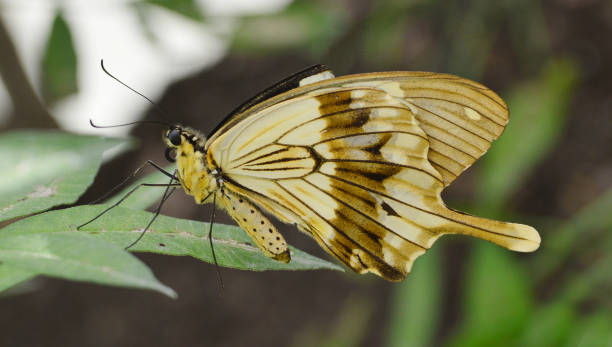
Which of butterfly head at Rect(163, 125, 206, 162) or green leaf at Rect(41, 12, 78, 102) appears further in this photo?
Result: green leaf at Rect(41, 12, 78, 102)

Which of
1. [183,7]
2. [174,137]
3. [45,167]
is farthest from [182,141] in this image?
[183,7]

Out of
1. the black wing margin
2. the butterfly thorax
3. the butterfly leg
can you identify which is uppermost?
the black wing margin

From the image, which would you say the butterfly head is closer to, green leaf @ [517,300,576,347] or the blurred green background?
the blurred green background

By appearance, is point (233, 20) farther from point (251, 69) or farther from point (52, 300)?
point (52, 300)

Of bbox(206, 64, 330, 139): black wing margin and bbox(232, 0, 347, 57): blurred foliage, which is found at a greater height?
bbox(232, 0, 347, 57): blurred foliage

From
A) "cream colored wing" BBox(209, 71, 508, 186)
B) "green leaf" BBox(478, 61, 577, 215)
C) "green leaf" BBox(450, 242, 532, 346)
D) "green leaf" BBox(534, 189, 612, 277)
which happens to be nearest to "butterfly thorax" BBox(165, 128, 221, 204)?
"cream colored wing" BBox(209, 71, 508, 186)

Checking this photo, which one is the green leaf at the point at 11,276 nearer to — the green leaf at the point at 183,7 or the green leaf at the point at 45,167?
the green leaf at the point at 45,167

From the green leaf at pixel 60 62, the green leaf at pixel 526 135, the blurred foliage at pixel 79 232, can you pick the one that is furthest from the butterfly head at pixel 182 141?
the green leaf at pixel 526 135

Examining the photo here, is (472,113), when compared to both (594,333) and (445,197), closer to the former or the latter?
(594,333)
